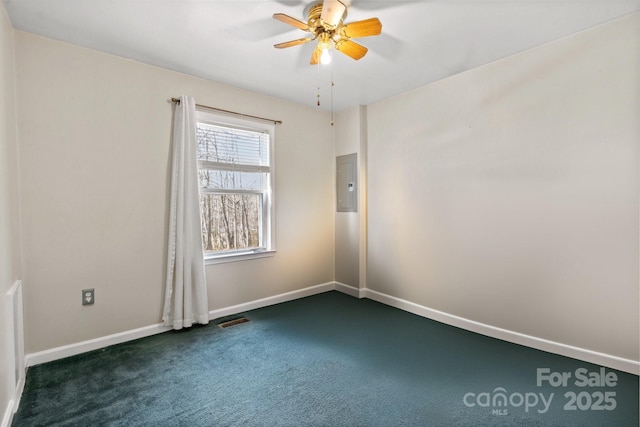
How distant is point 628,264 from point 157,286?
3712 mm

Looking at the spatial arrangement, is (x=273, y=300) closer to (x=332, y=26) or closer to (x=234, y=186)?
(x=234, y=186)

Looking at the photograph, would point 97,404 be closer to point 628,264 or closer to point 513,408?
point 513,408

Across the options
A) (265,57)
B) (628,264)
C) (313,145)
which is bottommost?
(628,264)

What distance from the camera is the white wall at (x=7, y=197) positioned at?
1675 mm

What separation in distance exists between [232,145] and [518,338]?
10.8ft

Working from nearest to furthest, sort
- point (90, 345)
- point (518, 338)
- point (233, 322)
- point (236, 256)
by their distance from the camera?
point (90, 345), point (518, 338), point (233, 322), point (236, 256)

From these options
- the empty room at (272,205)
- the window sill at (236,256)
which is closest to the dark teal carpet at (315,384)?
the empty room at (272,205)

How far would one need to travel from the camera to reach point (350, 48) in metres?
2.27

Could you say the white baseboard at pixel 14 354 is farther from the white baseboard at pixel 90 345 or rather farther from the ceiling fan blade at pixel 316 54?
the ceiling fan blade at pixel 316 54

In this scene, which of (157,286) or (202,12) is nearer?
(202,12)

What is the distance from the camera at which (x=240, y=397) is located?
78.7 inches

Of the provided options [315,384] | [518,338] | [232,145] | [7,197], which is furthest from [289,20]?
[518,338]

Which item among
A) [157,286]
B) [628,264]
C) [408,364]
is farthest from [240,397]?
[628,264]

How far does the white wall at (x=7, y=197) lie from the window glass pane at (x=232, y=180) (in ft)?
4.68
